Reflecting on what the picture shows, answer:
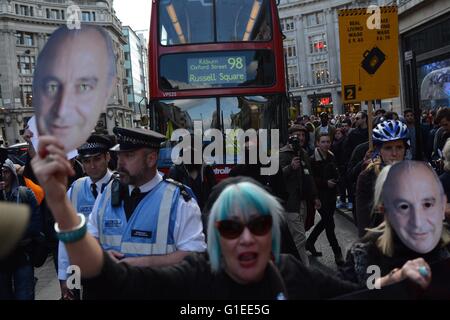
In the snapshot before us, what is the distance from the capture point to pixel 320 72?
66125 millimetres

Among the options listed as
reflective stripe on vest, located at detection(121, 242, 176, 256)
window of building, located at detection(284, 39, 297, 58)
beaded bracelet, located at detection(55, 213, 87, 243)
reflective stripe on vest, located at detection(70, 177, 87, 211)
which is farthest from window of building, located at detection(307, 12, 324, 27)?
beaded bracelet, located at detection(55, 213, 87, 243)

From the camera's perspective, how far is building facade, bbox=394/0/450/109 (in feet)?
57.2

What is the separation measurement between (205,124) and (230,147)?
0.58 metres

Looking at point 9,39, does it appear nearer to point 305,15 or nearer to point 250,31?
point 305,15

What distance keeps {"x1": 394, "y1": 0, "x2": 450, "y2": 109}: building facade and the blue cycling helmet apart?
46.1 feet

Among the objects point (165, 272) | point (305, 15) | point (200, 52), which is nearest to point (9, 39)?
point (305, 15)

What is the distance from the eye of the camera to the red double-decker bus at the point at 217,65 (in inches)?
344

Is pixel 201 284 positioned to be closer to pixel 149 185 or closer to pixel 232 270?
pixel 232 270

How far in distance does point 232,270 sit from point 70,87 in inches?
31.0

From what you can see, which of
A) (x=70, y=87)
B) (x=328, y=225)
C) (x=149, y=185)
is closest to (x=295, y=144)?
(x=328, y=225)

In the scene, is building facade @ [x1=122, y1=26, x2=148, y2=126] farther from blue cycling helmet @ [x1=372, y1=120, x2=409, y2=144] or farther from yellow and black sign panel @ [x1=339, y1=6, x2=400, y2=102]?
blue cycling helmet @ [x1=372, y1=120, x2=409, y2=144]

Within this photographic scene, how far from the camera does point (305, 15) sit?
214 feet

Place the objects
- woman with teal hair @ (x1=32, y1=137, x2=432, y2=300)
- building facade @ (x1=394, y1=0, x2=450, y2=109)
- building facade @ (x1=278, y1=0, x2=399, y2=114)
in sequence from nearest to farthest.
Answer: woman with teal hair @ (x1=32, y1=137, x2=432, y2=300), building facade @ (x1=394, y1=0, x2=450, y2=109), building facade @ (x1=278, y1=0, x2=399, y2=114)
